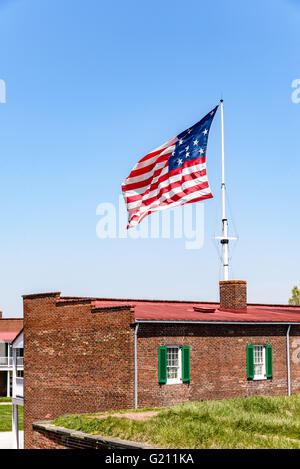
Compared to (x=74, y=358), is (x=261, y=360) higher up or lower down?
lower down

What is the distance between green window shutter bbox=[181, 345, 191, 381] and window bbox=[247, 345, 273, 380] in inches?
147

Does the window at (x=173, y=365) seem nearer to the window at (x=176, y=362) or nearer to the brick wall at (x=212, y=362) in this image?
the window at (x=176, y=362)

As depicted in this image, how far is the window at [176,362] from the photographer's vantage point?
26709 millimetres

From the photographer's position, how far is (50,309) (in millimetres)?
30859

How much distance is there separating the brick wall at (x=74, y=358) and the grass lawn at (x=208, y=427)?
391 cm

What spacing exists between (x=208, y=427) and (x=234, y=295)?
15542mm

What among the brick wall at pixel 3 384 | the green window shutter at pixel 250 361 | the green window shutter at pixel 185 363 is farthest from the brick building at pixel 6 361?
the green window shutter at pixel 185 363

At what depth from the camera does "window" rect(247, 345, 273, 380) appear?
29.8 metres

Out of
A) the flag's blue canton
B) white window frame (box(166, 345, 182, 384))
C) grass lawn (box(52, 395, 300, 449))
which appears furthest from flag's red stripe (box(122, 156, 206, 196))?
grass lawn (box(52, 395, 300, 449))

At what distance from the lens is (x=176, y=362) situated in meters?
27.3

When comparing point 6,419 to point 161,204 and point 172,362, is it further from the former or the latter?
point 161,204

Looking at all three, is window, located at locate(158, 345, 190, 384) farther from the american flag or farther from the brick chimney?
the brick chimney

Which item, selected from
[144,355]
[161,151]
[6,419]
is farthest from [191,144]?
[6,419]
